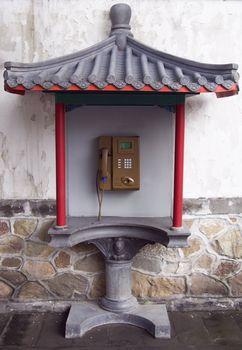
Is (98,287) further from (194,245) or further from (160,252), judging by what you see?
(194,245)

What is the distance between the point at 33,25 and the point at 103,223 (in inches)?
77.4

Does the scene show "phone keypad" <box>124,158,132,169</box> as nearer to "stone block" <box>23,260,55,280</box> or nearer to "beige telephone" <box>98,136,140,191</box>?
"beige telephone" <box>98,136,140,191</box>

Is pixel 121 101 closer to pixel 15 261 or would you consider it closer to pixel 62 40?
pixel 62 40

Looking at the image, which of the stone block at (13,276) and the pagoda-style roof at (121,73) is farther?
the stone block at (13,276)

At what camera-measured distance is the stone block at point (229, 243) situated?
4.19 m

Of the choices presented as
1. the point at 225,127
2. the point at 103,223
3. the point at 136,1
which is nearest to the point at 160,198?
the point at 103,223

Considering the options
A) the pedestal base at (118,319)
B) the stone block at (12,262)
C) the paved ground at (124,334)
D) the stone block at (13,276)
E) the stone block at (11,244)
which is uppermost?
the stone block at (11,244)

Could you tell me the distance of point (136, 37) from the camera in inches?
157

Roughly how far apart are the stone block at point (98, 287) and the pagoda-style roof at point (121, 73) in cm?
203

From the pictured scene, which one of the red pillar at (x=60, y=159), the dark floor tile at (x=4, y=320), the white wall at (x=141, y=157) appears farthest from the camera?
the white wall at (x=141, y=157)

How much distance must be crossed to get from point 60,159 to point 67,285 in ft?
4.57

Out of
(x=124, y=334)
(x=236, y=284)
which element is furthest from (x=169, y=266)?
(x=124, y=334)

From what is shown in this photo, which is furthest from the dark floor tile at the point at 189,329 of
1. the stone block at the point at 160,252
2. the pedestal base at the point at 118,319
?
the stone block at the point at 160,252

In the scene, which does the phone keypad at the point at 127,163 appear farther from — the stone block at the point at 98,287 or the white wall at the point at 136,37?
the stone block at the point at 98,287
